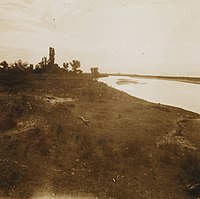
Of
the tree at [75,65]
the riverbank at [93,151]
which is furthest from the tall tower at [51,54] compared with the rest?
the riverbank at [93,151]

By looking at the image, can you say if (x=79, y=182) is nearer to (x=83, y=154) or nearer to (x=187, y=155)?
(x=83, y=154)

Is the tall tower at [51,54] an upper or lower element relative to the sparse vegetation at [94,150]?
upper

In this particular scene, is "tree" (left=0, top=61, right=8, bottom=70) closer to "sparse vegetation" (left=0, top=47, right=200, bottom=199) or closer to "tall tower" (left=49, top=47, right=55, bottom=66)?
"tall tower" (left=49, top=47, right=55, bottom=66)

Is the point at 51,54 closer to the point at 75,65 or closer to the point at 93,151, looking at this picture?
the point at 75,65

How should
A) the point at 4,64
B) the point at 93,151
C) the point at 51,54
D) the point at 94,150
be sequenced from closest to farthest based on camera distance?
the point at 93,151
the point at 94,150
the point at 4,64
the point at 51,54

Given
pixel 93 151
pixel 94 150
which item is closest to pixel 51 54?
pixel 94 150

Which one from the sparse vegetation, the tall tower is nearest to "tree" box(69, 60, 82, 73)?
the tall tower

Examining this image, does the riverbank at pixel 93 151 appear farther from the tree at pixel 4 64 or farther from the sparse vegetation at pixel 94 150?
the tree at pixel 4 64

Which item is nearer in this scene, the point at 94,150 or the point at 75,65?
the point at 94,150

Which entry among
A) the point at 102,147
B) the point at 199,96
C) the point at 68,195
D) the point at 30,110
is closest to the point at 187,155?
the point at 102,147
